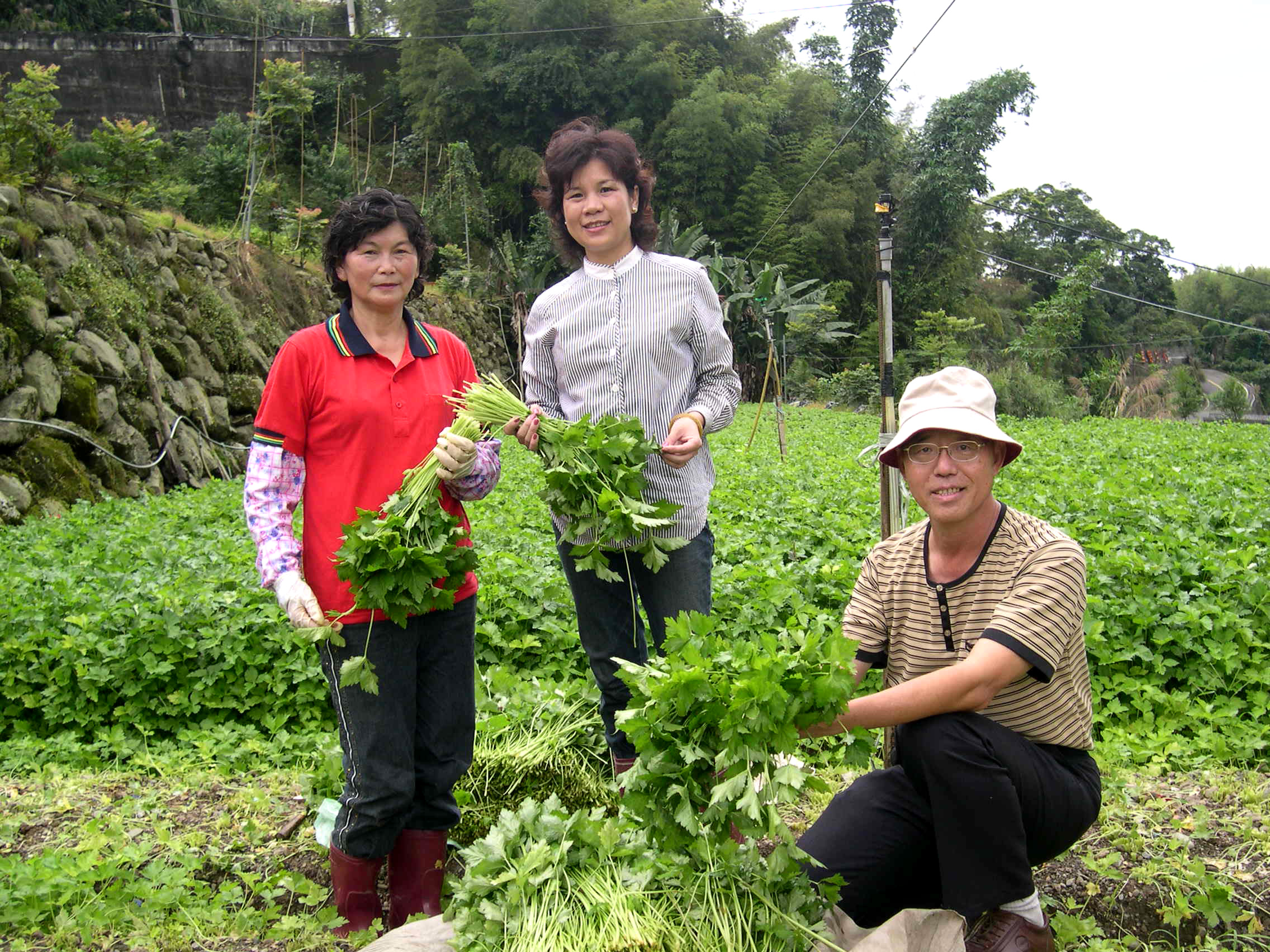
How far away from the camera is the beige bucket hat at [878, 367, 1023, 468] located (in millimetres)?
2092

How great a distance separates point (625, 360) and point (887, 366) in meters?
1.56

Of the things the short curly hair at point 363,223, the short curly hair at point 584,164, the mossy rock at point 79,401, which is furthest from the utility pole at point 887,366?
the mossy rock at point 79,401

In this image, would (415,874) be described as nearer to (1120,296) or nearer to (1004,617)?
(1004,617)

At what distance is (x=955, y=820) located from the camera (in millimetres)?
2068

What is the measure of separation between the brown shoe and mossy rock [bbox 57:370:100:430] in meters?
9.03

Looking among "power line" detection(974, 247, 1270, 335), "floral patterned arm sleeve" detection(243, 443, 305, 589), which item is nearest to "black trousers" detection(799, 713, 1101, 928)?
"floral patterned arm sleeve" detection(243, 443, 305, 589)

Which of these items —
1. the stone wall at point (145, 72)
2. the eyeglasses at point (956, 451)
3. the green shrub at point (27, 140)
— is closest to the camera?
the eyeglasses at point (956, 451)

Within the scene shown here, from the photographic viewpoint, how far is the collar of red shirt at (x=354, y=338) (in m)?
2.47

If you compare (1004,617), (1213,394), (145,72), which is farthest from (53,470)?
(1213,394)

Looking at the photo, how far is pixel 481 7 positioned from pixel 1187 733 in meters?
35.8

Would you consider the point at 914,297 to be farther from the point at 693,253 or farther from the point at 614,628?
the point at 614,628

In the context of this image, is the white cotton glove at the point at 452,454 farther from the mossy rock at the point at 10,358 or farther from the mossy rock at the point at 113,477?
the mossy rock at the point at 113,477

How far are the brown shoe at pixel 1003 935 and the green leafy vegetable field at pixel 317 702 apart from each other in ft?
0.73

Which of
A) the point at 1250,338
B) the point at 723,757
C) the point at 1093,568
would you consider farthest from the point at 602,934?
the point at 1250,338
